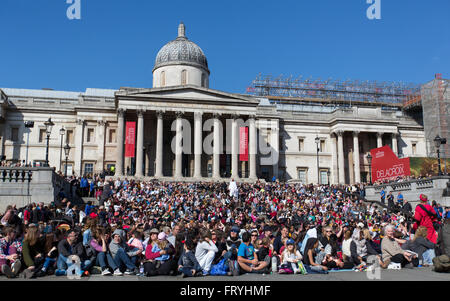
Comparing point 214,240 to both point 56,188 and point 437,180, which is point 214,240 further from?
point 437,180

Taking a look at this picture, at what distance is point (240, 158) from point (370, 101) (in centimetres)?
3154

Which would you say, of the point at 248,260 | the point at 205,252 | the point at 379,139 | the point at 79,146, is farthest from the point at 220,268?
the point at 379,139

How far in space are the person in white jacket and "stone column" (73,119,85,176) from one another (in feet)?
113

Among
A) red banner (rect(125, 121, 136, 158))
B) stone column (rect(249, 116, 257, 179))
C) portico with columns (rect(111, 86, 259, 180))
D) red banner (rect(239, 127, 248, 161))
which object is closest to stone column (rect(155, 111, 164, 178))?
portico with columns (rect(111, 86, 259, 180))

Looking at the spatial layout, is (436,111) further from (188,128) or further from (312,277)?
(312,277)

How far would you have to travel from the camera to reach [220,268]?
11.0 metres

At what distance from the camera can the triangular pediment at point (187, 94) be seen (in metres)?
40.4

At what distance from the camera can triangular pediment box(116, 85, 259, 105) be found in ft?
133

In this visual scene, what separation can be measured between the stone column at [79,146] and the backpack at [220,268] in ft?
114

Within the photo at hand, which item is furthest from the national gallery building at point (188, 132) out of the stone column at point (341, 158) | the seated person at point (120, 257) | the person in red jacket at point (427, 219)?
the person in red jacket at point (427, 219)

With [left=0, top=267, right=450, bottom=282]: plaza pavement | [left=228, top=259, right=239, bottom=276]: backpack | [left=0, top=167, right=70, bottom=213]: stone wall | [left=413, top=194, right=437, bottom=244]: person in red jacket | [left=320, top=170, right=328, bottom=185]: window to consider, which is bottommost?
[left=0, top=267, right=450, bottom=282]: plaza pavement

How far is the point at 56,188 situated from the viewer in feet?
73.6

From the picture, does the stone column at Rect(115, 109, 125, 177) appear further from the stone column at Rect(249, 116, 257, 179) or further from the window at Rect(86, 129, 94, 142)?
the stone column at Rect(249, 116, 257, 179)
